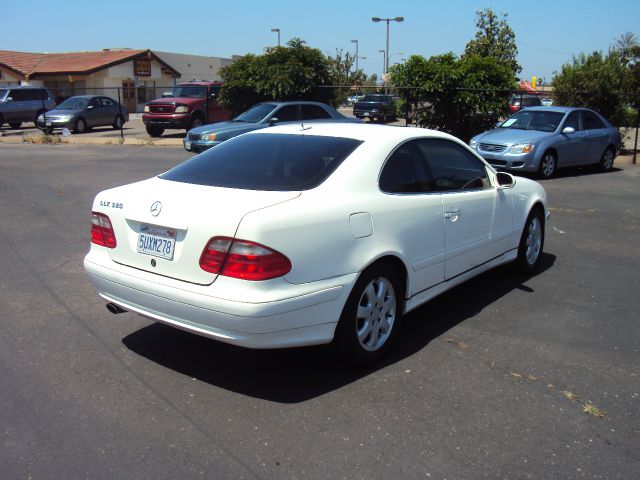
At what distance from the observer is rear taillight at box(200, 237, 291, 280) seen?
357cm

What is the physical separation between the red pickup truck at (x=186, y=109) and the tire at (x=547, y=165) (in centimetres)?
1410

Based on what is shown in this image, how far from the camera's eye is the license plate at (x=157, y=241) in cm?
386

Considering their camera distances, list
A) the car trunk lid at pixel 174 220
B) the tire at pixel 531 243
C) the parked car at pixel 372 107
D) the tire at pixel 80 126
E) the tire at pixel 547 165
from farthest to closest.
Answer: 1. the parked car at pixel 372 107
2. the tire at pixel 80 126
3. the tire at pixel 547 165
4. the tire at pixel 531 243
5. the car trunk lid at pixel 174 220

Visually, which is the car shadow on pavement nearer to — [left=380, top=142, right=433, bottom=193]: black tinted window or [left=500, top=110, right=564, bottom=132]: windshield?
[left=380, top=142, right=433, bottom=193]: black tinted window

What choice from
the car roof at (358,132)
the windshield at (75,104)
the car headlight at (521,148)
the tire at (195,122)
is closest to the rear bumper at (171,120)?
the tire at (195,122)

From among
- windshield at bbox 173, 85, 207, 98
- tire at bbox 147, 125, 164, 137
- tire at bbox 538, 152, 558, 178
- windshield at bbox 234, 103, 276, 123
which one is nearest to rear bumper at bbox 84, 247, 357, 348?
tire at bbox 538, 152, 558, 178

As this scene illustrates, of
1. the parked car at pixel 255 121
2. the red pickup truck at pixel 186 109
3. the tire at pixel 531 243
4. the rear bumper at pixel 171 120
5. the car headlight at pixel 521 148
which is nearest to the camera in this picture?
the tire at pixel 531 243

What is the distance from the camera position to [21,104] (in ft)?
96.7

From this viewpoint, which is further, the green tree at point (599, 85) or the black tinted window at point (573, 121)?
the green tree at point (599, 85)

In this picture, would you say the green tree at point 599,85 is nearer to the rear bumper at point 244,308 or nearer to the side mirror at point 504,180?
the side mirror at point 504,180

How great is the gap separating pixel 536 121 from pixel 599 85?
572 cm

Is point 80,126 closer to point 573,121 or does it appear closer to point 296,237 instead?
point 573,121

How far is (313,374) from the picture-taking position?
13.9 feet

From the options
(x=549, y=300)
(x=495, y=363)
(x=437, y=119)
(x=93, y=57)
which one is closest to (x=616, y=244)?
(x=549, y=300)
